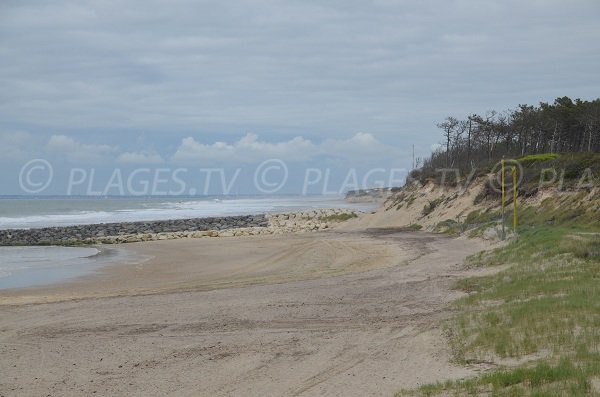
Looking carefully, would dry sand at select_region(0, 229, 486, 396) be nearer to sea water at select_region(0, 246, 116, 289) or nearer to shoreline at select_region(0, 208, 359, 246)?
sea water at select_region(0, 246, 116, 289)

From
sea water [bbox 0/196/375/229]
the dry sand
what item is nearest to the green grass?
the dry sand

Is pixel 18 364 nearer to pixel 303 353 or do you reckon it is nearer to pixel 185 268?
pixel 303 353

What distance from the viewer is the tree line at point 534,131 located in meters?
63.9

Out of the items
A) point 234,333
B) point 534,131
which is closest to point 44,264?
point 234,333

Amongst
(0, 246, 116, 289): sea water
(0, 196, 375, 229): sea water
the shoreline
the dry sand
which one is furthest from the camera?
(0, 196, 375, 229): sea water

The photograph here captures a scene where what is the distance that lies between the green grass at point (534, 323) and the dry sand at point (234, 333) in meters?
0.57

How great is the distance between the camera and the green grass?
25.1 ft

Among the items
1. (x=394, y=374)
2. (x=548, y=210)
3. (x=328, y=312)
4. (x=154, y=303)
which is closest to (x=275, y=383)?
(x=394, y=374)

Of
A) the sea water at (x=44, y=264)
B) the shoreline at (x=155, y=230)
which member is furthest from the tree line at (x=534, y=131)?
the sea water at (x=44, y=264)

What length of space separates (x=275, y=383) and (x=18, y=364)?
14.4ft

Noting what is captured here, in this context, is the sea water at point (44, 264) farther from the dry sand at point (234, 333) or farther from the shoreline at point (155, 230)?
the shoreline at point (155, 230)

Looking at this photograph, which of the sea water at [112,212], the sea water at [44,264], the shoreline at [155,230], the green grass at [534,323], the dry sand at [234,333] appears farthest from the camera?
the sea water at [112,212]

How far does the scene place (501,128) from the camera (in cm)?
7188

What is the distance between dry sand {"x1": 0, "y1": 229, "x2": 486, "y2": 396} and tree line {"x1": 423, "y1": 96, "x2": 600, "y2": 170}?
43.5 m
